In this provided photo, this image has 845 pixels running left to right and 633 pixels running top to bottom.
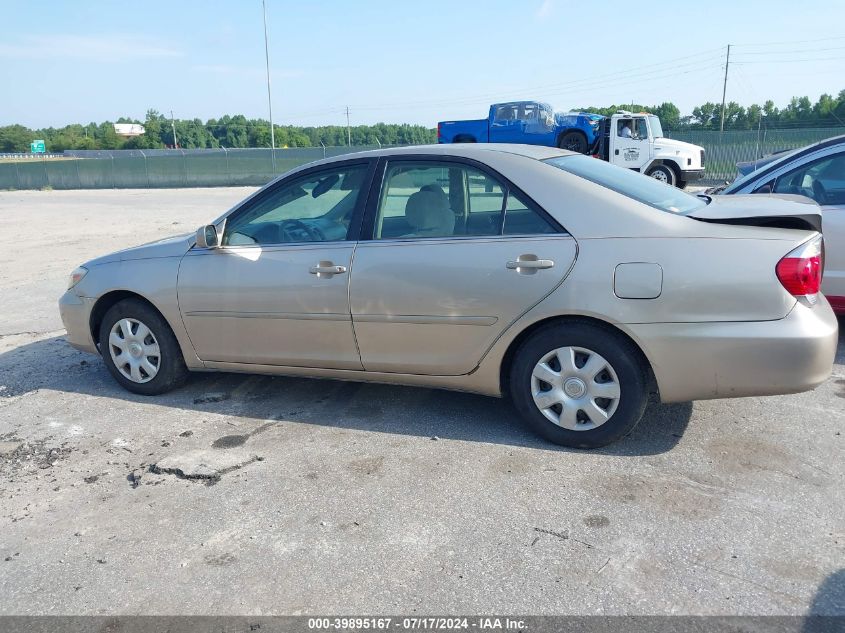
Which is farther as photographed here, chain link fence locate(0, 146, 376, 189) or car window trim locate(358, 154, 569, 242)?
chain link fence locate(0, 146, 376, 189)

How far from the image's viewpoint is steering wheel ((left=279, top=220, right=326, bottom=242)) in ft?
14.2

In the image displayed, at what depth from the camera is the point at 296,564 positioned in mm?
2914

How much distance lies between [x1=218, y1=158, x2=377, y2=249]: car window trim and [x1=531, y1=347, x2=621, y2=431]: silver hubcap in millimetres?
1361

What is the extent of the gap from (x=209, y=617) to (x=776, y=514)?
2432 millimetres

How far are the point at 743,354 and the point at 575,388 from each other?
830mm

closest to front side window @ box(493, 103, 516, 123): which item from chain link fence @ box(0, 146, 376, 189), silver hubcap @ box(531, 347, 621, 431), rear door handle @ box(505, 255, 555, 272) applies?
chain link fence @ box(0, 146, 376, 189)

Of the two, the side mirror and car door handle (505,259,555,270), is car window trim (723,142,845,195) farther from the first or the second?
the side mirror

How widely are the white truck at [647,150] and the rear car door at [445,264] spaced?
769 inches

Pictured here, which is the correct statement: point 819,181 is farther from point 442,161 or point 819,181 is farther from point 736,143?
point 736,143

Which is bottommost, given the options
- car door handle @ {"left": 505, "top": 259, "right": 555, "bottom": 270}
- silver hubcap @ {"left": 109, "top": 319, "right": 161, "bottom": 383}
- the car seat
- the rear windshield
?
silver hubcap @ {"left": 109, "top": 319, "right": 161, "bottom": 383}

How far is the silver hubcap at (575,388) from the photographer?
3.67 metres

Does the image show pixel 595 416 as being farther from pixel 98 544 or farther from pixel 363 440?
pixel 98 544

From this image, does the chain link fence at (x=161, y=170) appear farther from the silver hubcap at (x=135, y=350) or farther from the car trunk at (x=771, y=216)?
the car trunk at (x=771, y=216)

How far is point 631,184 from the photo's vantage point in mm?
4070
